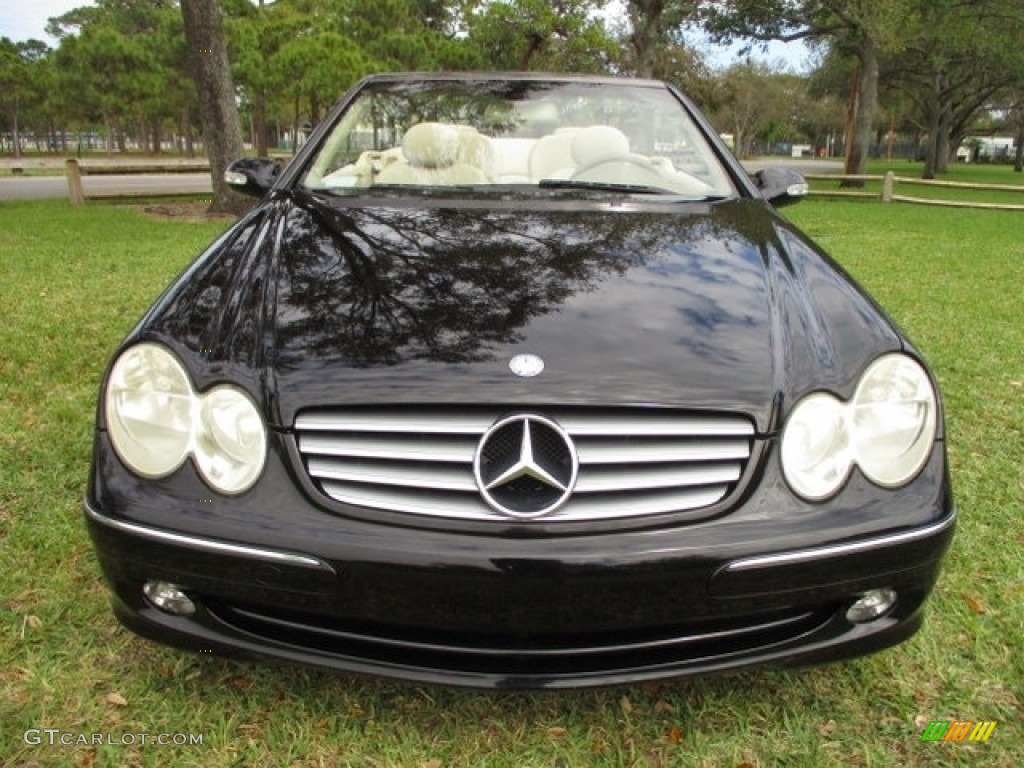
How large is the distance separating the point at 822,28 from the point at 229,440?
22861 millimetres

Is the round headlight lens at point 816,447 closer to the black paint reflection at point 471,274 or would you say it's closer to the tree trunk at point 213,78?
the black paint reflection at point 471,274

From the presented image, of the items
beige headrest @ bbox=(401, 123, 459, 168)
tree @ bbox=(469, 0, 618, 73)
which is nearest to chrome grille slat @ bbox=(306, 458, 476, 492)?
beige headrest @ bbox=(401, 123, 459, 168)

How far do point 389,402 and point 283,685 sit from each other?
773 millimetres

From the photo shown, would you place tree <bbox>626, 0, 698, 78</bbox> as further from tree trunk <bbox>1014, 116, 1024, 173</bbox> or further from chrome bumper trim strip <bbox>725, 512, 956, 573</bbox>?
tree trunk <bbox>1014, 116, 1024, 173</bbox>

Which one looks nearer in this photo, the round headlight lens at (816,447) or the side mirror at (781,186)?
the round headlight lens at (816,447)

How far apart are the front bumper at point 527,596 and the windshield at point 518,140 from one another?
1.43 metres

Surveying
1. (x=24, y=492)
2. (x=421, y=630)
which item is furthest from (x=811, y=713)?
(x=24, y=492)

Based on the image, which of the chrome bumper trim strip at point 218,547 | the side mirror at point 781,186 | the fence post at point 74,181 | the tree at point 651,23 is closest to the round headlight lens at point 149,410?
the chrome bumper trim strip at point 218,547

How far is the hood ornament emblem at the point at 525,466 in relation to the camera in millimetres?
1424

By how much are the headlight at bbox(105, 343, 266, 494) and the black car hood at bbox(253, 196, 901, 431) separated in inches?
3.2

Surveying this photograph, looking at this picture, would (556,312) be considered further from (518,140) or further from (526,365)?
(518,140)

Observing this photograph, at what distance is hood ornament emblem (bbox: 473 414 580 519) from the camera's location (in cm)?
142

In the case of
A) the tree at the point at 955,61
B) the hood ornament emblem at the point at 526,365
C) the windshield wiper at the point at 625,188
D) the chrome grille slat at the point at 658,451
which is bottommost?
the chrome grille slat at the point at 658,451

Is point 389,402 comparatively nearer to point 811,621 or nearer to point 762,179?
point 811,621
